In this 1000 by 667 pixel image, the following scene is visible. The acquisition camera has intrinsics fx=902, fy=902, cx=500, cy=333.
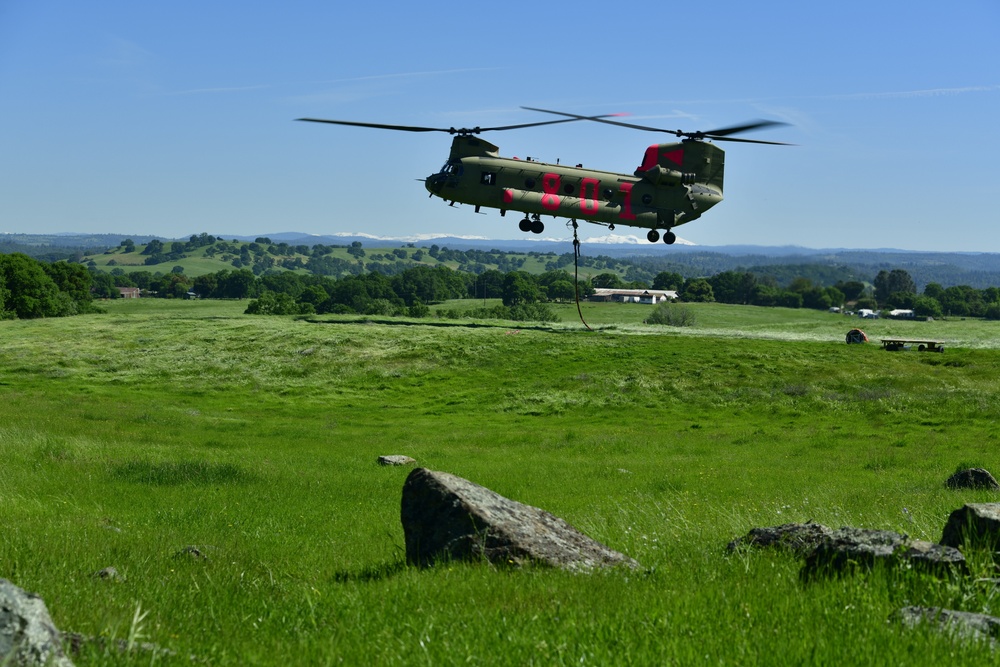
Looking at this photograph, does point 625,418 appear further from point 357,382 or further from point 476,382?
point 357,382

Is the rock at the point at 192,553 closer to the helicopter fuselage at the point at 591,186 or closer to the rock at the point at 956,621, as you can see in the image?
the rock at the point at 956,621

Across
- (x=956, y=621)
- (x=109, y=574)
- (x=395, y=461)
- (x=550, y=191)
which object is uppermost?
(x=550, y=191)

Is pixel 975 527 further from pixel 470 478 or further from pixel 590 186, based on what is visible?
pixel 590 186

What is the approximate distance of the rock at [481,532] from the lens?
411 inches

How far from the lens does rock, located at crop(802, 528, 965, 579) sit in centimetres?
821

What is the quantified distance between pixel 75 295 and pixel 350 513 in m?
130

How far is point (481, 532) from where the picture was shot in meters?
10.6

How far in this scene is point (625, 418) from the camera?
5016 centimetres

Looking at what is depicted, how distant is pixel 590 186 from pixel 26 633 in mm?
67013

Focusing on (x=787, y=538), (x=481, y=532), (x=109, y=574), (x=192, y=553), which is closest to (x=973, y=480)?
(x=787, y=538)

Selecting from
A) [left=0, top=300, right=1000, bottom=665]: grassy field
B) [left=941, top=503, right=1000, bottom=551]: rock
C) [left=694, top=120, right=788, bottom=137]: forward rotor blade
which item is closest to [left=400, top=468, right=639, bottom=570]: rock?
[left=0, top=300, right=1000, bottom=665]: grassy field

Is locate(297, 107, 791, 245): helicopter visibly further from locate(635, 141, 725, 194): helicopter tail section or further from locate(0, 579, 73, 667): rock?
locate(0, 579, 73, 667): rock

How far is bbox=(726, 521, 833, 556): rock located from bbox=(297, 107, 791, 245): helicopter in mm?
57303

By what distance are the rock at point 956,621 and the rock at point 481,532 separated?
356 centimetres
